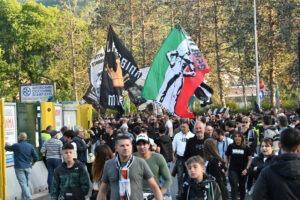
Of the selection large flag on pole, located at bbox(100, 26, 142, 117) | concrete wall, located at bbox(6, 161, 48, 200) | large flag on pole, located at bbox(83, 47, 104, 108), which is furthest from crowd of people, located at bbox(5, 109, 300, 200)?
large flag on pole, located at bbox(83, 47, 104, 108)

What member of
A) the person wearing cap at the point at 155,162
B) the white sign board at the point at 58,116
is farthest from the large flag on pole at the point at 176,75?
the person wearing cap at the point at 155,162

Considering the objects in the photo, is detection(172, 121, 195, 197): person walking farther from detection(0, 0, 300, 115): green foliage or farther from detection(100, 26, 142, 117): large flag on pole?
detection(0, 0, 300, 115): green foliage

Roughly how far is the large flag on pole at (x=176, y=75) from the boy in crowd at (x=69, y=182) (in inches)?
353

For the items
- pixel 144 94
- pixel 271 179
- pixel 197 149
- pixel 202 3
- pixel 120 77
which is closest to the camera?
pixel 271 179

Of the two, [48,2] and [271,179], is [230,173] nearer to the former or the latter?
[271,179]

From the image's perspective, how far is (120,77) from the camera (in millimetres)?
24047

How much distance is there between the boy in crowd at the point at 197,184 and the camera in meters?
8.38

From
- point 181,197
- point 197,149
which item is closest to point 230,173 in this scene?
point 197,149

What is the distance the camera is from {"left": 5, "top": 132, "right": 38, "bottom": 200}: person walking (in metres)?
15.4

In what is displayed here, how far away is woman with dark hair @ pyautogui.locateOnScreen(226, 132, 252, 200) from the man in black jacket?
24.0ft

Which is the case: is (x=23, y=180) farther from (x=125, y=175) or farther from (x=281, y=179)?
(x=281, y=179)

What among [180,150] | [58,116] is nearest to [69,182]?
[180,150]

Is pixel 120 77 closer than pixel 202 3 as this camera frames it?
Yes

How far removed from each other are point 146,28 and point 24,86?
38208 millimetres
